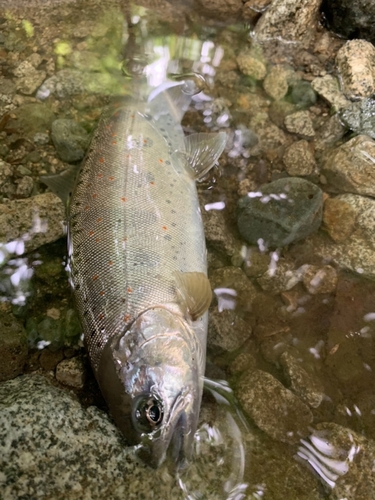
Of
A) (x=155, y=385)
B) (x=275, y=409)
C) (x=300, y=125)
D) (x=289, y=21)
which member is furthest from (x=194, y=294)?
(x=289, y=21)

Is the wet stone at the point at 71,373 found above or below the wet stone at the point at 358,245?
below

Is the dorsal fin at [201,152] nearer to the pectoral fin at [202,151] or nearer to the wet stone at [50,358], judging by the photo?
the pectoral fin at [202,151]

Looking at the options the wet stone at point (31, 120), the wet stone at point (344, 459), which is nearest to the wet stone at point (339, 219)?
the wet stone at point (344, 459)

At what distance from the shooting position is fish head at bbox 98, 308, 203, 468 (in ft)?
7.84

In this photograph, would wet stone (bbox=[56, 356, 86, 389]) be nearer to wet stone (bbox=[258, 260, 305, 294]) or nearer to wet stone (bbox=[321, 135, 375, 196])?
wet stone (bbox=[258, 260, 305, 294])

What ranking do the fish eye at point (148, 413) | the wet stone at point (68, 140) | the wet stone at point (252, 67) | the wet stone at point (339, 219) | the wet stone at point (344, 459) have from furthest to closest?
the wet stone at point (252, 67), the wet stone at point (68, 140), the wet stone at point (339, 219), the wet stone at point (344, 459), the fish eye at point (148, 413)

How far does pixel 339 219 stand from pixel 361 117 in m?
1.08

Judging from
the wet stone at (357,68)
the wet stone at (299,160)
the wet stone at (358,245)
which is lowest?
the wet stone at (358,245)

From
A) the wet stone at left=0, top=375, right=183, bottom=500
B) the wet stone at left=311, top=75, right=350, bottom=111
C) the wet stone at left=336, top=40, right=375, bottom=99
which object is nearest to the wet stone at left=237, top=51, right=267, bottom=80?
the wet stone at left=311, top=75, right=350, bottom=111

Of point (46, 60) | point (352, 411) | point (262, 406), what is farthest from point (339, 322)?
point (46, 60)

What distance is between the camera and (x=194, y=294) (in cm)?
272

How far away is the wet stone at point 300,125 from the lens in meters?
4.02

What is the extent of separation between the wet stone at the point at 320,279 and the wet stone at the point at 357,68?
1814 millimetres

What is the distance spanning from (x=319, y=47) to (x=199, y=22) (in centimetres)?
128
